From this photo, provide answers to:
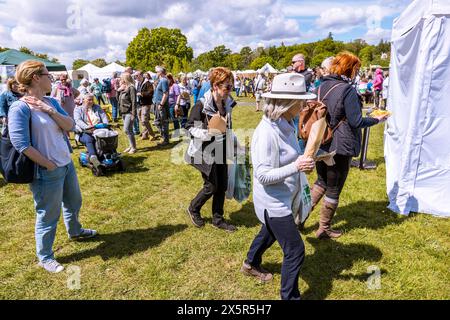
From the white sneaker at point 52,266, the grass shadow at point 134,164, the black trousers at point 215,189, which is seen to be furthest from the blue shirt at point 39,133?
the grass shadow at point 134,164

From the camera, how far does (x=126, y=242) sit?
13.3 feet

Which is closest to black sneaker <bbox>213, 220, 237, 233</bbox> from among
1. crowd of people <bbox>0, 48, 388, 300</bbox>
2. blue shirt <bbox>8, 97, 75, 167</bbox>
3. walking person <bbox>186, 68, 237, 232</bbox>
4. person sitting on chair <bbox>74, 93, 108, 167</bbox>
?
crowd of people <bbox>0, 48, 388, 300</bbox>

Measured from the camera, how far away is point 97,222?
4613 millimetres

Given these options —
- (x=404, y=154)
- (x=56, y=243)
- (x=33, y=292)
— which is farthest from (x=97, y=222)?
(x=404, y=154)

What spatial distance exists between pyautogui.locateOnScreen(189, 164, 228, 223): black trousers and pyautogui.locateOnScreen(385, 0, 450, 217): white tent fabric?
268cm

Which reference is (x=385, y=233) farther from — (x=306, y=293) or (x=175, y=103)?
(x=175, y=103)

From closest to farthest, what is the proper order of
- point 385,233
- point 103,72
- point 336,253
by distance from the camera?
point 336,253, point 385,233, point 103,72

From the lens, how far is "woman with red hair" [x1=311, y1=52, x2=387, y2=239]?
357 cm

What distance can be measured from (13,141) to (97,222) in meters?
2.03

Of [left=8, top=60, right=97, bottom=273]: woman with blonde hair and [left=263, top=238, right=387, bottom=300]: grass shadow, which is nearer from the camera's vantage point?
[left=8, top=60, right=97, bottom=273]: woman with blonde hair

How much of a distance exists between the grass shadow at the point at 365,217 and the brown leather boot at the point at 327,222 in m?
0.24

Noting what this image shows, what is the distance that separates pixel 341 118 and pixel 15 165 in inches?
136

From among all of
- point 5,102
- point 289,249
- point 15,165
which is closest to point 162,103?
point 5,102

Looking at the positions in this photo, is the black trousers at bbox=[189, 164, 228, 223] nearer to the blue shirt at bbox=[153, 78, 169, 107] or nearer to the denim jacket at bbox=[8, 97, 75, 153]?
the denim jacket at bbox=[8, 97, 75, 153]
